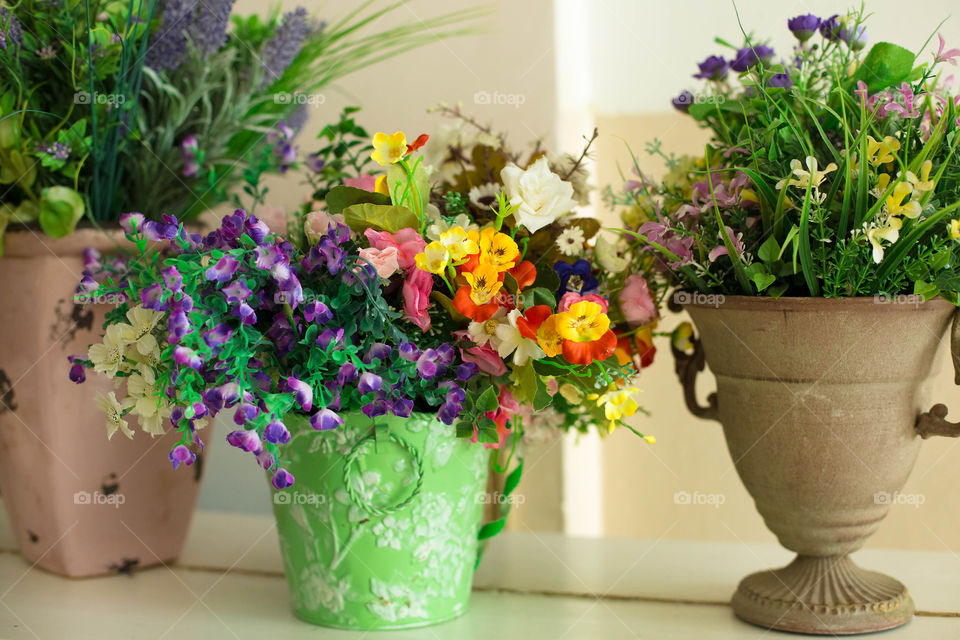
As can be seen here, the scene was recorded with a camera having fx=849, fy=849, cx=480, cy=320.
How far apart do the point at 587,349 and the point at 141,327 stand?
0.33m

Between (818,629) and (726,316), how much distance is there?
26cm

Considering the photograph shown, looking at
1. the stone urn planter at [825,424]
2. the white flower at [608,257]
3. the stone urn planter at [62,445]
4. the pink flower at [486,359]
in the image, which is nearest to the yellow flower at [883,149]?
the stone urn planter at [825,424]

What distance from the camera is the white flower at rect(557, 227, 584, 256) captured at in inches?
28.1

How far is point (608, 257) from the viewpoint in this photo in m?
0.73

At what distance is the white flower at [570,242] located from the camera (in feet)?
2.34

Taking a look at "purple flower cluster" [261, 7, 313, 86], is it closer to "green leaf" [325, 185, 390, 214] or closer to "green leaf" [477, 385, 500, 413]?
"green leaf" [325, 185, 390, 214]

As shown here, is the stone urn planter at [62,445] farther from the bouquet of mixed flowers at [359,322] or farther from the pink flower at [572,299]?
the pink flower at [572,299]

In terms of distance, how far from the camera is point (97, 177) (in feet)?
2.72

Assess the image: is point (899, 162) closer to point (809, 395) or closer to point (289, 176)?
point (809, 395)

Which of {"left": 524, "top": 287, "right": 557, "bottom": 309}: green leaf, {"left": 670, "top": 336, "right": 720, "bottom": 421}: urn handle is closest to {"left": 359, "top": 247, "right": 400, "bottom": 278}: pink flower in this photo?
{"left": 524, "top": 287, "right": 557, "bottom": 309}: green leaf

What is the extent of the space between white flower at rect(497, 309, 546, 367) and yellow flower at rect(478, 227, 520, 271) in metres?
0.04

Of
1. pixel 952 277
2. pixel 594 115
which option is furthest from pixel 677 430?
pixel 952 277

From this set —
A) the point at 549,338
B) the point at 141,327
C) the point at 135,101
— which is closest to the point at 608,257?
the point at 549,338

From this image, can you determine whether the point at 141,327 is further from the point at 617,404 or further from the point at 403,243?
the point at 617,404
